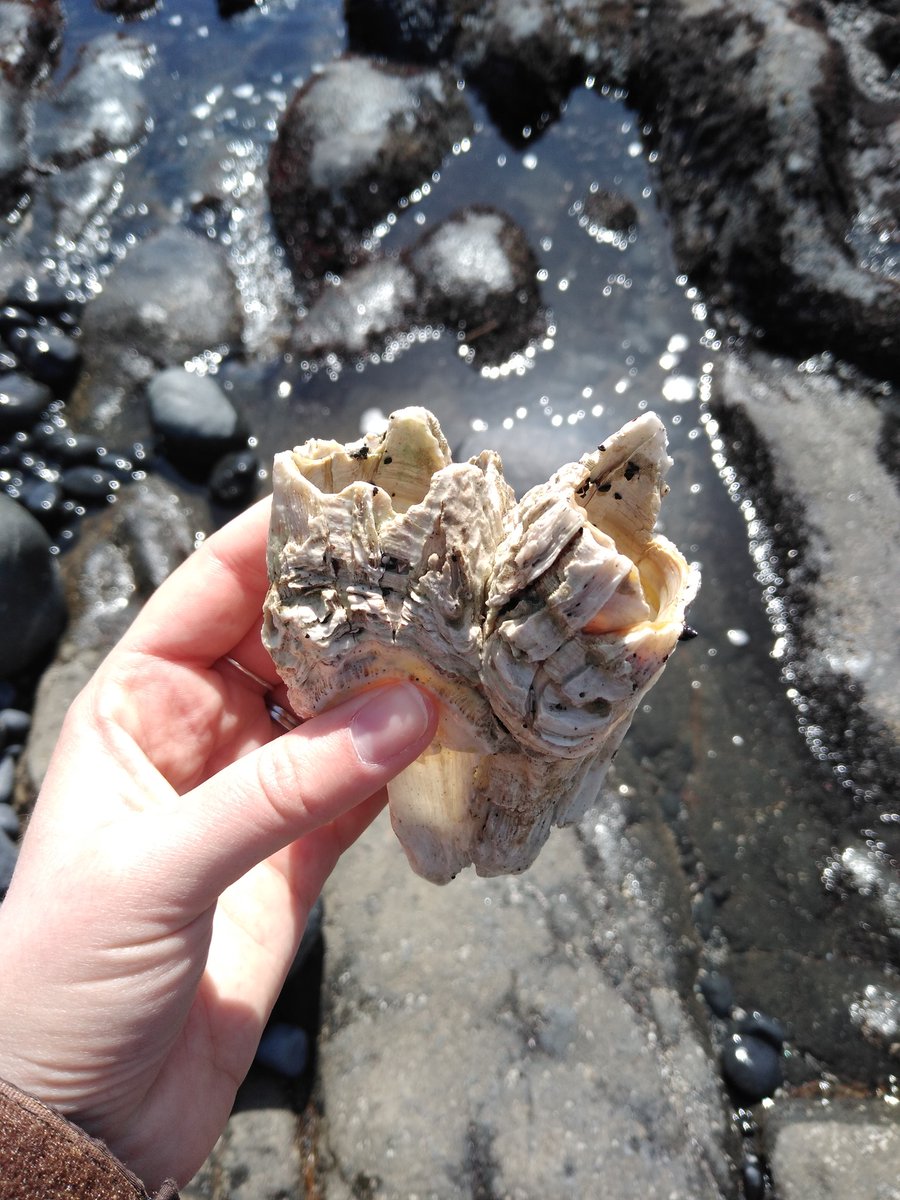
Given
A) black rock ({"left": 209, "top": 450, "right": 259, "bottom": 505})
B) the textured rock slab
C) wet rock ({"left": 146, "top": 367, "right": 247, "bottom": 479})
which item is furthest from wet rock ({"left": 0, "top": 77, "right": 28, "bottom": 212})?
the textured rock slab

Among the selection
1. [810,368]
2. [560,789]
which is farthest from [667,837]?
[810,368]

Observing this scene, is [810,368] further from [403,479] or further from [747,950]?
[403,479]

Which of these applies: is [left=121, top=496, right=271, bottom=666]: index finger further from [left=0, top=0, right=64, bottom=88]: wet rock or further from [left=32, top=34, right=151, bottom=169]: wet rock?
[left=0, top=0, right=64, bottom=88]: wet rock

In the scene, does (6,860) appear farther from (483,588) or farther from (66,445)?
(483,588)

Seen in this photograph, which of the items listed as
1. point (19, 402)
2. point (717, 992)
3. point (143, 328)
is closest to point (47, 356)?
point (19, 402)

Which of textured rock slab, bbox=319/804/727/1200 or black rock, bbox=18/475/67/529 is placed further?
black rock, bbox=18/475/67/529

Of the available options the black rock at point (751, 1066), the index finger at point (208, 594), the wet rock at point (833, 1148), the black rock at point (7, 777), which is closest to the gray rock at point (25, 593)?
the black rock at point (7, 777)

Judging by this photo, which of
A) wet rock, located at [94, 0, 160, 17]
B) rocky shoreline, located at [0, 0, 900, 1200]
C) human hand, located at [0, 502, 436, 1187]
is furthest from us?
wet rock, located at [94, 0, 160, 17]
